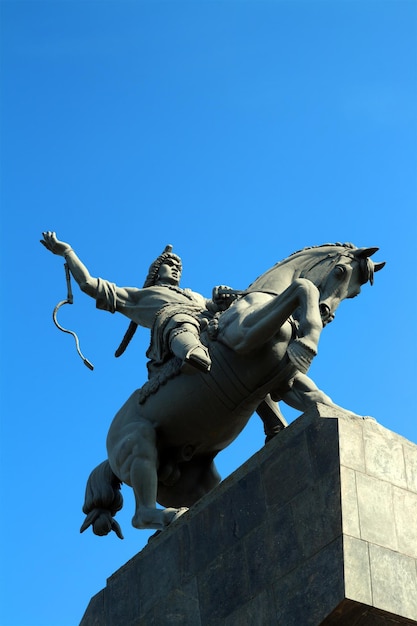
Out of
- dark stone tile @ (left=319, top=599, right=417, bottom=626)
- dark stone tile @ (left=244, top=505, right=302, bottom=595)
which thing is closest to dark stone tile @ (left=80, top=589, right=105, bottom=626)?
dark stone tile @ (left=244, top=505, right=302, bottom=595)

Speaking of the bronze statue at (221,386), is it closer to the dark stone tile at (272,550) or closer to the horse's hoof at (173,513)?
the horse's hoof at (173,513)

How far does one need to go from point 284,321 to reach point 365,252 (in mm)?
1330

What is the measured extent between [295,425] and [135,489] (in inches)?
96.1

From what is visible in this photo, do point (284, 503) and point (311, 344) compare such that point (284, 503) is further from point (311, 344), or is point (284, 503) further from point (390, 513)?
point (311, 344)

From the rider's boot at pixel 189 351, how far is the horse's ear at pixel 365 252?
1844 millimetres

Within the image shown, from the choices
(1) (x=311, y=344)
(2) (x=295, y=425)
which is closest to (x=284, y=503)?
(2) (x=295, y=425)

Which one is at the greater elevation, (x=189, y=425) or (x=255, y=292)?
(x=255, y=292)

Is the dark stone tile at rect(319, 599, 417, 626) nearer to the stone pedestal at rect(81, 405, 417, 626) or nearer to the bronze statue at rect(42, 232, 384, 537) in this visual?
the stone pedestal at rect(81, 405, 417, 626)

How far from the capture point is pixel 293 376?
507 inches

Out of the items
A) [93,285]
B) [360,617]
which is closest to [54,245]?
[93,285]

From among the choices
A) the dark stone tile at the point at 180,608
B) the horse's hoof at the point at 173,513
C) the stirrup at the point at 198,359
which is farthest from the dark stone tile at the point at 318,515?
the stirrup at the point at 198,359

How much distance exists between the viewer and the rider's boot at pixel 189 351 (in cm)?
1264

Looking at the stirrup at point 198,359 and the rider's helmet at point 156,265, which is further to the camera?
the rider's helmet at point 156,265

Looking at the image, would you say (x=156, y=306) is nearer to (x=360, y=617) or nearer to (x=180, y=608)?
(x=180, y=608)
